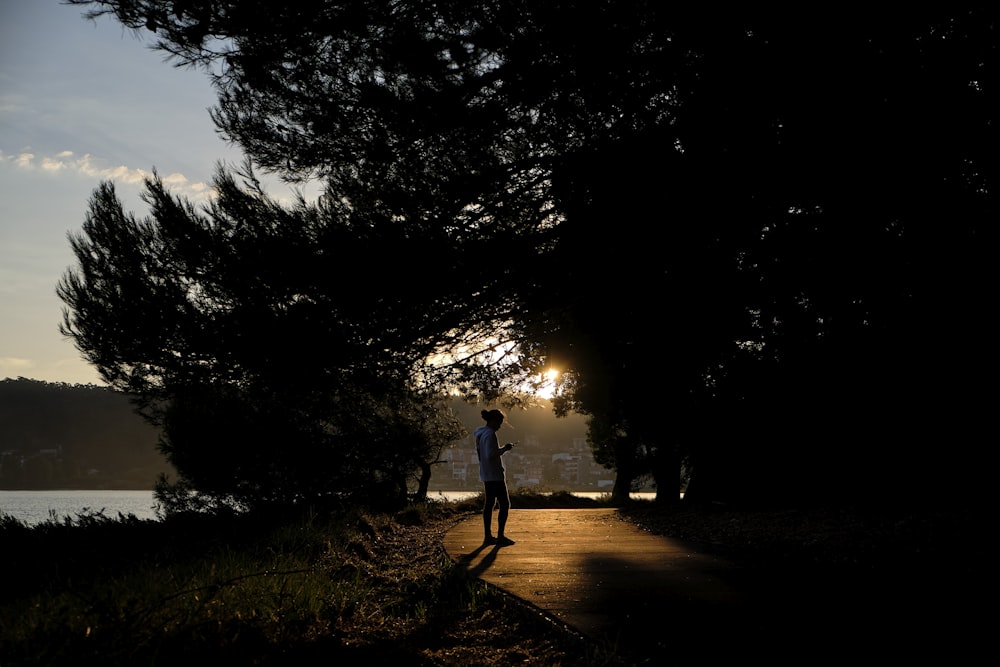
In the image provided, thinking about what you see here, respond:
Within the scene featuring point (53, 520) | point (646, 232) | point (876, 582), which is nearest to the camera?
point (876, 582)

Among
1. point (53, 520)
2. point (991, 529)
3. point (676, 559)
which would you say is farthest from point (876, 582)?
point (53, 520)

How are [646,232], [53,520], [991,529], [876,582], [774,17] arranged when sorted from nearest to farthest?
[876,582] → [774,17] → [991,529] → [646,232] → [53,520]

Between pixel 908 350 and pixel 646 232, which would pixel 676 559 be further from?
pixel 908 350

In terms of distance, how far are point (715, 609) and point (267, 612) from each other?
2.77 metres

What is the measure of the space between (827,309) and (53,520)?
37.6 feet

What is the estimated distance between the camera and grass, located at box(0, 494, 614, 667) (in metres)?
3.64

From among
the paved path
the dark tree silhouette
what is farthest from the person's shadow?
the dark tree silhouette

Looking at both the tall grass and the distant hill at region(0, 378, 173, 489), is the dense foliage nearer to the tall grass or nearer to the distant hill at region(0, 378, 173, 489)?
the tall grass

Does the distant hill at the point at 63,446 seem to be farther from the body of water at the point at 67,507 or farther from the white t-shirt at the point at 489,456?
the white t-shirt at the point at 489,456

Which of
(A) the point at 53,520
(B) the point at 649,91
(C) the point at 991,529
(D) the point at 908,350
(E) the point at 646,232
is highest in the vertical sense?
(B) the point at 649,91

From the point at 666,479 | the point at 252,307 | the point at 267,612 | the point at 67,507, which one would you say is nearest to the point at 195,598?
the point at 267,612

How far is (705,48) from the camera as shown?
7.13 metres

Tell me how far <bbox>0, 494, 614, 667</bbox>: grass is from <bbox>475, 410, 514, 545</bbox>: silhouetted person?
0.97 metres

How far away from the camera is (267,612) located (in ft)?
14.5
